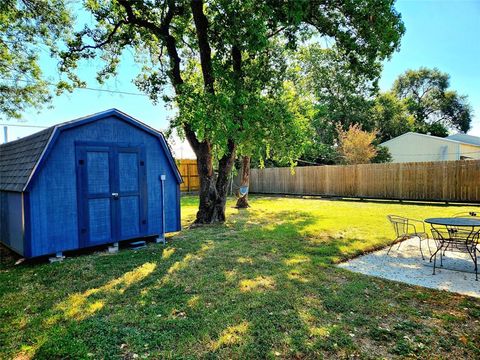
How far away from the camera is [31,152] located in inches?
219

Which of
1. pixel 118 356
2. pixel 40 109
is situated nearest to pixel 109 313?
pixel 118 356

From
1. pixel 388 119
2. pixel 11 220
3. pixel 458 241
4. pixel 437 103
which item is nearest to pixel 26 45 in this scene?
pixel 11 220

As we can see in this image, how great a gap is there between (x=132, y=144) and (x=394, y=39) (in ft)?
19.9

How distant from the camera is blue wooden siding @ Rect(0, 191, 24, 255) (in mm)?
5227

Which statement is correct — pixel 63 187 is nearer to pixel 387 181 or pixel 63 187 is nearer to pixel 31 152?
pixel 31 152

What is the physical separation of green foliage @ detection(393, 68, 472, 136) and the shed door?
35628mm

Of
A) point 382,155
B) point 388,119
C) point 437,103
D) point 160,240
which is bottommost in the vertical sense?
point 160,240

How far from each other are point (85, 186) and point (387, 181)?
44.4ft

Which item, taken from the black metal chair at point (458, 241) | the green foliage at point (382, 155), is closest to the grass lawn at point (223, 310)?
the black metal chair at point (458, 241)

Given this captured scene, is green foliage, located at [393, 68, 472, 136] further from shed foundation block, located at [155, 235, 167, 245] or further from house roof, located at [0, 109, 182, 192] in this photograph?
house roof, located at [0, 109, 182, 192]

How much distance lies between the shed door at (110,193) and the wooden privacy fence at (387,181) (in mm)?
12291

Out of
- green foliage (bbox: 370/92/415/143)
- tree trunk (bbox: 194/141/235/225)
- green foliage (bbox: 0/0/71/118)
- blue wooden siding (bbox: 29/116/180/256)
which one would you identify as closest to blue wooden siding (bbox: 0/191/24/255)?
blue wooden siding (bbox: 29/116/180/256)

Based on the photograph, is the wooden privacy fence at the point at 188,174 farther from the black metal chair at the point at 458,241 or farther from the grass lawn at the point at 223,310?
the black metal chair at the point at 458,241

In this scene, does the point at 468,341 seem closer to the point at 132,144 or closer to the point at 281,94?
the point at 132,144
